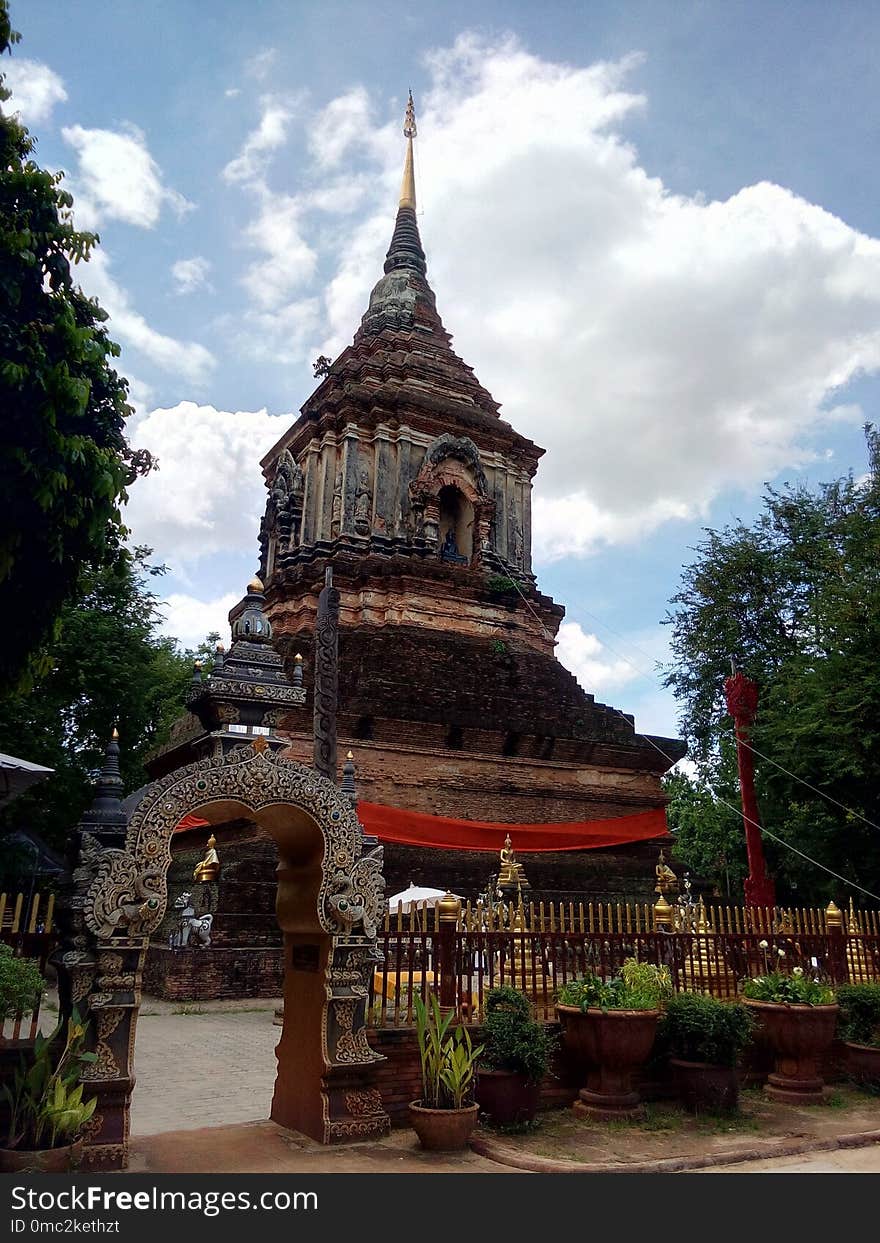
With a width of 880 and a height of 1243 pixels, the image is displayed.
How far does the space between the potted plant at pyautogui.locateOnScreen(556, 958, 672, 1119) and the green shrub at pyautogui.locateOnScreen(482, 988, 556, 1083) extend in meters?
0.52

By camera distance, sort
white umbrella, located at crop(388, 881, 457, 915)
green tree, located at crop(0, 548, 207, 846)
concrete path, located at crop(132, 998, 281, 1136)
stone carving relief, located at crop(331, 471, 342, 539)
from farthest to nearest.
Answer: stone carving relief, located at crop(331, 471, 342, 539) → green tree, located at crop(0, 548, 207, 846) → white umbrella, located at crop(388, 881, 457, 915) → concrete path, located at crop(132, 998, 281, 1136)

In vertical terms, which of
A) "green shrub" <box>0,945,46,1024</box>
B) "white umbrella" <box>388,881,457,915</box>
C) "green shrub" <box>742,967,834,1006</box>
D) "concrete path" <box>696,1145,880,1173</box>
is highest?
"white umbrella" <box>388,881,457,915</box>

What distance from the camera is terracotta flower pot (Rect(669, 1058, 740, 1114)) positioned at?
827 cm

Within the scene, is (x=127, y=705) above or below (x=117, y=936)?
above

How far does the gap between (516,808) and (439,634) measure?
15.3 feet

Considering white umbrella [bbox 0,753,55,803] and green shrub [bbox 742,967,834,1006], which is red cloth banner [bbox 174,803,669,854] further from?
green shrub [bbox 742,967,834,1006]

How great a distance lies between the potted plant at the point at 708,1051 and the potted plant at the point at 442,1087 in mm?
2168

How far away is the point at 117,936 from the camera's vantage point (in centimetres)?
658

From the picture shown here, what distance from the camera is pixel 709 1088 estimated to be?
8281mm

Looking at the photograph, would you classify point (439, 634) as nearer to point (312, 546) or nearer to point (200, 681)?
point (312, 546)

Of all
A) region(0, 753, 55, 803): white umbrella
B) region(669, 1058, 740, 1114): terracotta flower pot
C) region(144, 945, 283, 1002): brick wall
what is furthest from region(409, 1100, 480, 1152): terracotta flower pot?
region(144, 945, 283, 1002): brick wall

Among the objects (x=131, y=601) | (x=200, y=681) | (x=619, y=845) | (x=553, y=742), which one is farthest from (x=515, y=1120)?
(x=131, y=601)
